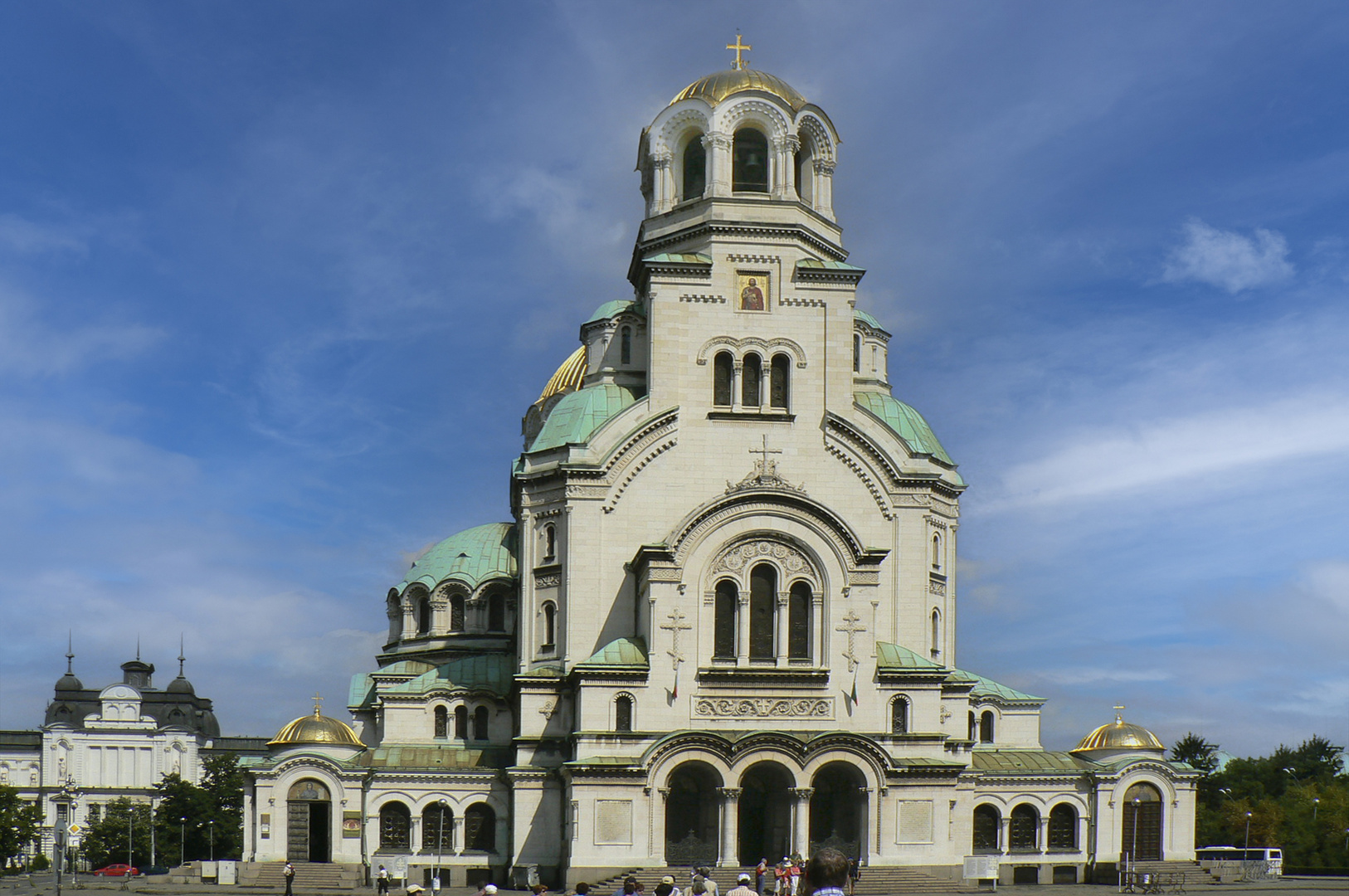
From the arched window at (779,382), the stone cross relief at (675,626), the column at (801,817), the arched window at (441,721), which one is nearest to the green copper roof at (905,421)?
the arched window at (779,382)

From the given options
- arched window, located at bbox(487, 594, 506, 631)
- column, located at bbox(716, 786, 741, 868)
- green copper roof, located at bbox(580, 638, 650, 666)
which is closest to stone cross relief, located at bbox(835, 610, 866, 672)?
column, located at bbox(716, 786, 741, 868)

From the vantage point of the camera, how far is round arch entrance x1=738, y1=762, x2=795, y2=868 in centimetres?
4562

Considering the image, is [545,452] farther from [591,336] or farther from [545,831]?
[545,831]

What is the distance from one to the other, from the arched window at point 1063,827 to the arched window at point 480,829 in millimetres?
18479

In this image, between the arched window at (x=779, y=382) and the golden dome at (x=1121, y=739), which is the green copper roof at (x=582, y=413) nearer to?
the arched window at (x=779, y=382)

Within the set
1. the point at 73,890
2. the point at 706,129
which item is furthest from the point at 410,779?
the point at 706,129

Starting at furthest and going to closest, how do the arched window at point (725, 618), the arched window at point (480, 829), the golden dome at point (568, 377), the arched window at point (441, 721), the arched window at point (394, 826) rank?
the golden dome at point (568, 377) < the arched window at point (441, 721) < the arched window at point (480, 829) < the arched window at point (394, 826) < the arched window at point (725, 618)

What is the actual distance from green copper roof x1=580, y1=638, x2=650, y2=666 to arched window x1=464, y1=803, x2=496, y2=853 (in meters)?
6.66

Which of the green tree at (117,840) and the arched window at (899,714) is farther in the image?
the green tree at (117,840)

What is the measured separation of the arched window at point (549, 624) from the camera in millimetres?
50406

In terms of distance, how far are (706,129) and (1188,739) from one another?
52.9m

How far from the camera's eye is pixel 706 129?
2077 inches

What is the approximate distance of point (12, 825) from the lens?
225ft

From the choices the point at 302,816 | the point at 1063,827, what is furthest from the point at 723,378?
the point at 302,816
